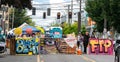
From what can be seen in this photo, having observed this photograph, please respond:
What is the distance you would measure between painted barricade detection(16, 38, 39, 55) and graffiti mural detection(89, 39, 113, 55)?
195 inches

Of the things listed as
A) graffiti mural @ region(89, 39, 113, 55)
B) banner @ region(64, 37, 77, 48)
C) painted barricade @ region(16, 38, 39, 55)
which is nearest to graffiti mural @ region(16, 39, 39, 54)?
painted barricade @ region(16, 38, 39, 55)

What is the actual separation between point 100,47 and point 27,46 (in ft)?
21.2

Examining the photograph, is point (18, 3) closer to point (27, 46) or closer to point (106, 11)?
point (27, 46)

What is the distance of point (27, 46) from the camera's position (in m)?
34.7

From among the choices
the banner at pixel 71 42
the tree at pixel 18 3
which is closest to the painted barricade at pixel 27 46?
the banner at pixel 71 42

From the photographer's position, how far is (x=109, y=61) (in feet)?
82.7

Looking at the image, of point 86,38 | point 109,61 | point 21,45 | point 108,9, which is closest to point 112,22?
point 108,9

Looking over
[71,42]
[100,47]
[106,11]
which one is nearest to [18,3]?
[71,42]

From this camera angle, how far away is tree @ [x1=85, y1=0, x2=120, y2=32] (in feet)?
180

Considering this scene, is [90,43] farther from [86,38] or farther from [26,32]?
[26,32]

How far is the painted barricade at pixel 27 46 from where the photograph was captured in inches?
1361

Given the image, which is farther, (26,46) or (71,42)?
(71,42)

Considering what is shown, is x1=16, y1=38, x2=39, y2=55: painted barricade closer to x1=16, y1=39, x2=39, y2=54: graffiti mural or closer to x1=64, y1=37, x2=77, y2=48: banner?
x1=16, y1=39, x2=39, y2=54: graffiti mural

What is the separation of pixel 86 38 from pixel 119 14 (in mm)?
20036
